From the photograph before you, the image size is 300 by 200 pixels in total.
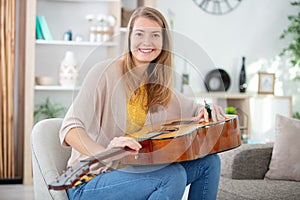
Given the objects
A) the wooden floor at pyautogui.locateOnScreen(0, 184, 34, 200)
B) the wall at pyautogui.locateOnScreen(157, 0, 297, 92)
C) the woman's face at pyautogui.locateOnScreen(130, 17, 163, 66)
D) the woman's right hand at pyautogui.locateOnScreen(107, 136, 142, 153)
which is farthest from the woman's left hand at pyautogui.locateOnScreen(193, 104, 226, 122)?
the wall at pyautogui.locateOnScreen(157, 0, 297, 92)

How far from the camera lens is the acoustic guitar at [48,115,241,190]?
157 cm

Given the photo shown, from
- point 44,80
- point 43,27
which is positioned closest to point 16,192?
point 44,80

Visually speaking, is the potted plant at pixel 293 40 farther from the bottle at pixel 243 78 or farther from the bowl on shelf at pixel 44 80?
the bowl on shelf at pixel 44 80

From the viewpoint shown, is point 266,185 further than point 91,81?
Yes

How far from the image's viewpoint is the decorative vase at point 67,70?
4.27m

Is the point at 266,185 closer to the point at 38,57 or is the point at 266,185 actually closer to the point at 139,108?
the point at 139,108

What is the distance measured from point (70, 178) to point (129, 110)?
0.36 meters

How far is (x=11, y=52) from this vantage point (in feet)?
13.8

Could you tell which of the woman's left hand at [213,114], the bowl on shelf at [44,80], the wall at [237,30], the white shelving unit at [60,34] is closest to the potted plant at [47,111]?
the white shelving unit at [60,34]

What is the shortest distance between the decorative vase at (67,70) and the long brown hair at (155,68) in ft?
8.01

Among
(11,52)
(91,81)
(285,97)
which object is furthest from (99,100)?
(285,97)

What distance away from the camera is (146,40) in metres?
1.76

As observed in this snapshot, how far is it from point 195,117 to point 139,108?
30 cm

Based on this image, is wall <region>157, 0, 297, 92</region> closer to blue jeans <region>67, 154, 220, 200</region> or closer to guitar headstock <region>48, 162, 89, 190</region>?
blue jeans <region>67, 154, 220, 200</region>
